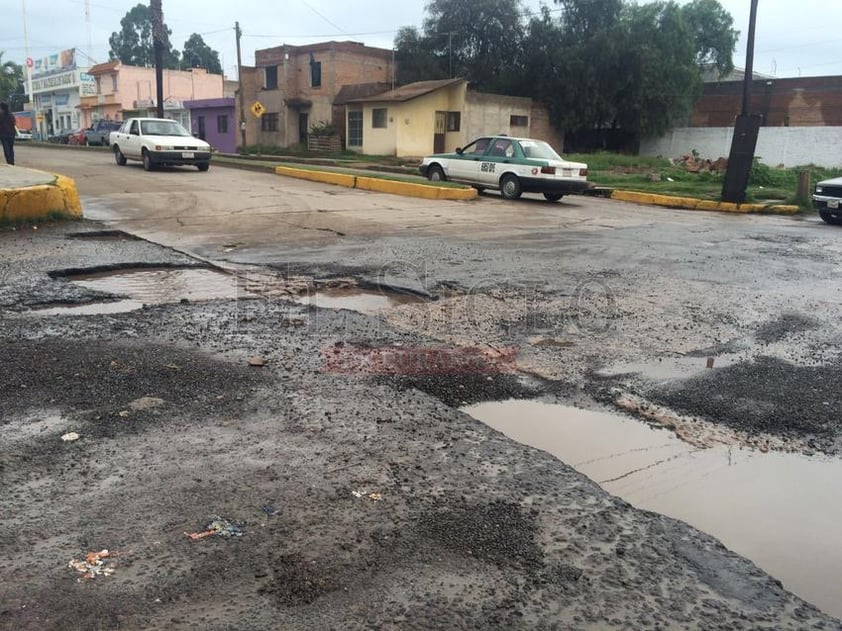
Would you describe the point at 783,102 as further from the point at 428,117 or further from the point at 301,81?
the point at 301,81

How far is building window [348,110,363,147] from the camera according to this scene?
130ft

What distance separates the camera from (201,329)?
5.66 metres

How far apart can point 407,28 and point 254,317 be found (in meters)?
41.9

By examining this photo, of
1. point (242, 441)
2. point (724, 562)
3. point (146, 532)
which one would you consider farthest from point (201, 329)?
point (724, 562)

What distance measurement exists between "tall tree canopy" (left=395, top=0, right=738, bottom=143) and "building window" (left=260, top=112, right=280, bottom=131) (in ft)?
26.4

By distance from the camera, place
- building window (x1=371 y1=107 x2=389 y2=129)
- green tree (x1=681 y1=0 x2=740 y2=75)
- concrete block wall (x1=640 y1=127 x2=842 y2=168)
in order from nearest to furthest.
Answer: concrete block wall (x1=640 y1=127 x2=842 y2=168) → building window (x1=371 y1=107 x2=389 y2=129) → green tree (x1=681 y1=0 x2=740 y2=75)

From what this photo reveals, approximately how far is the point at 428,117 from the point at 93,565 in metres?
36.7

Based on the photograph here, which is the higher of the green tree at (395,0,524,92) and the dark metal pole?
the green tree at (395,0,524,92)

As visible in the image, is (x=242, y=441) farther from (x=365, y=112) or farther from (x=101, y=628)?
(x=365, y=112)

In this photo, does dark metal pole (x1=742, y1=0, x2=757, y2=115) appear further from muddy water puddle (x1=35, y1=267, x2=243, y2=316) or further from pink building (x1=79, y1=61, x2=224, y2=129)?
pink building (x1=79, y1=61, x2=224, y2=129)

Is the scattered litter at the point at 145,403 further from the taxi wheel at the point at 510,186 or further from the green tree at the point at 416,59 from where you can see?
the green tree at the point at 416,59

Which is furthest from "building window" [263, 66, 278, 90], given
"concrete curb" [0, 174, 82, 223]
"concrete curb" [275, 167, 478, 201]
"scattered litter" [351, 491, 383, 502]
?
"scattered litter" [351, 491, 383, 502]

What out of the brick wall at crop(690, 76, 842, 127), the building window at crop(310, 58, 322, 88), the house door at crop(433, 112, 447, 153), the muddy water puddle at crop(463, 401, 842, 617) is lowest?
the muddy water puddle at crop(463, 401, 842, 617)

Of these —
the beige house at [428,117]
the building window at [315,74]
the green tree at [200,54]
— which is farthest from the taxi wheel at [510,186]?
the green tree at [200,54]
